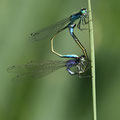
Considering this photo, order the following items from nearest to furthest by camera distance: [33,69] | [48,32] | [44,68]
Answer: [44,68] < [33,69] < [48,32]

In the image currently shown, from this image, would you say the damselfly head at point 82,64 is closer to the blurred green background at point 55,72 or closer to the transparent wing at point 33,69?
the transparent wing at point 33,69

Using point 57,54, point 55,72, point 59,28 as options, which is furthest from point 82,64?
point 59,28

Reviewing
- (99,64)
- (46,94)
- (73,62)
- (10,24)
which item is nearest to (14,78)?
(46,94)

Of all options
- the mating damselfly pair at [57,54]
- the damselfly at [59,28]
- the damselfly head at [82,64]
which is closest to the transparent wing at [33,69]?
the mating damselfly pair at [57,54]

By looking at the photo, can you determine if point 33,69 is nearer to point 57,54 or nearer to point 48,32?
point 57,54

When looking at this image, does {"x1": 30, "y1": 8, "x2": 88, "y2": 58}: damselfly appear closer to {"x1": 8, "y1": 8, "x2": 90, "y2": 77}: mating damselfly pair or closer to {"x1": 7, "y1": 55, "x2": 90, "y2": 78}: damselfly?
{"x1": 8, "y1": 8, "x2": 90, "y2": 77}: mating damselfly pair

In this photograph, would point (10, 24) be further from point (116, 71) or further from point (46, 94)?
Result: point (116, 71)

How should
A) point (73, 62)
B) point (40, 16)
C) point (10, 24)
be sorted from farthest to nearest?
point (40, 16)
point (10, 24)
point (73, 62)
